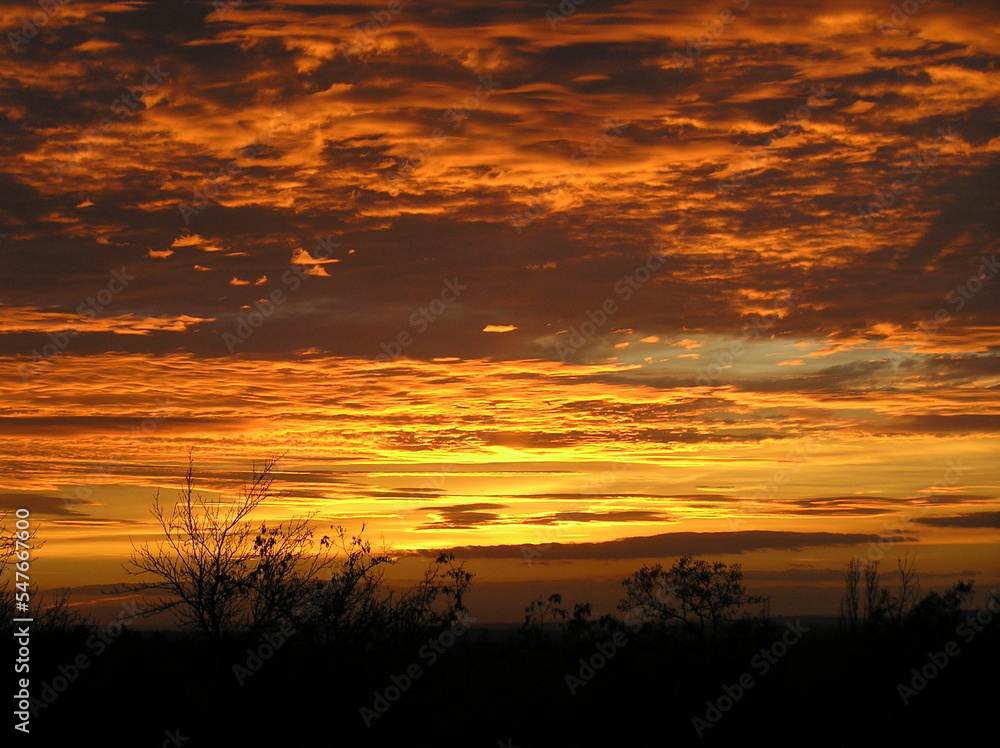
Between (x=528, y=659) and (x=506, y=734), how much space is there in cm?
520

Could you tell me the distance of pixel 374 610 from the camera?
24.5m

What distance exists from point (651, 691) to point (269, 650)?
1246cm

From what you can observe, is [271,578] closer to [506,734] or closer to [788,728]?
[506,734]

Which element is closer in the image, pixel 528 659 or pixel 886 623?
pixel 528 659

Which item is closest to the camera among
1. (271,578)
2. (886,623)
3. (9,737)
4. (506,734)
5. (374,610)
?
(9,737)

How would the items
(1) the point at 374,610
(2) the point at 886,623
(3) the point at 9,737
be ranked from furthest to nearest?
(2) the point at 886,623, (1) the point at 374,610, (3) the point at 9,737

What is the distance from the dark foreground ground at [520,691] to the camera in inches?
910

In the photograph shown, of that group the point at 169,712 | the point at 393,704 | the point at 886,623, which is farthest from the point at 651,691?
the point at 169,712

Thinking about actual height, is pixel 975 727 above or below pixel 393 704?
below

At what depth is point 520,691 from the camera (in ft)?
94.6

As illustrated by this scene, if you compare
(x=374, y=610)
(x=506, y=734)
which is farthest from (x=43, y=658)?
(x=506, y=734)

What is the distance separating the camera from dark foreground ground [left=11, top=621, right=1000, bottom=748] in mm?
23109

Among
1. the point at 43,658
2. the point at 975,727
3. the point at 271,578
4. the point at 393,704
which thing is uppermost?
the point at 271,578

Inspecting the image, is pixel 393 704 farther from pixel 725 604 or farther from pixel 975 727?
pixel 975 727
